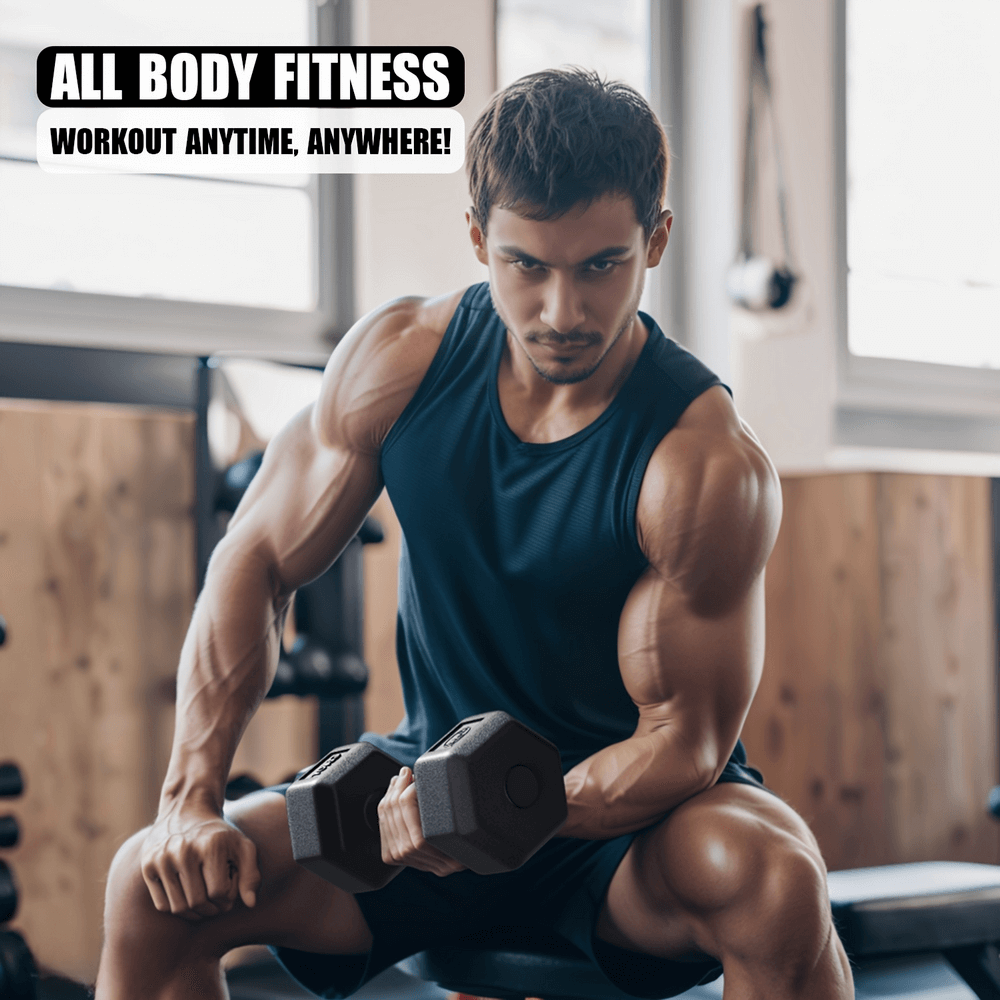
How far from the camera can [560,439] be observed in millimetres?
1267

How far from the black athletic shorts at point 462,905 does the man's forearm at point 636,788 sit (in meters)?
0.04

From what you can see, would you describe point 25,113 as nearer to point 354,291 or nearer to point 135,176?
point 135,176

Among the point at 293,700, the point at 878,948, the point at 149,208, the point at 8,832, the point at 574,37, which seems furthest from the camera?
the point at 574,37

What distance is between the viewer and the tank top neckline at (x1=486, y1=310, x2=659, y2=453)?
4.11 feet

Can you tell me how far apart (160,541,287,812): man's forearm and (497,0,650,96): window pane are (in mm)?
1835

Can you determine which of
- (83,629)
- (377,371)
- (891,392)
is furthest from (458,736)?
(891,392)

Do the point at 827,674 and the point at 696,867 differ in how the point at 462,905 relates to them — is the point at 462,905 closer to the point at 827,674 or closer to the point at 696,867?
the point at 696,867

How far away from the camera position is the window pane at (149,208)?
2.41 meters

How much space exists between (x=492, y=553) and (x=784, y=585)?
6.00ft

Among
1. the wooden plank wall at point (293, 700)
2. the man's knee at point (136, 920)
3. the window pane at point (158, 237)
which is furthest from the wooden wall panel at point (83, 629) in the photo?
the man's knee at point (136, 920)

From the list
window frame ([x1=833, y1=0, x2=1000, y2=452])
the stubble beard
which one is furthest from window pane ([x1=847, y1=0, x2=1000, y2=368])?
the stubble beard

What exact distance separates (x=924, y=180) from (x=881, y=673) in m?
1.37

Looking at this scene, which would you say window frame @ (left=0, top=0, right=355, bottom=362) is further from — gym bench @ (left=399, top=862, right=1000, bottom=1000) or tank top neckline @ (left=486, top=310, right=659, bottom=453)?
gym bench @ (left=399, top=862, right=1000, bottom=1000)

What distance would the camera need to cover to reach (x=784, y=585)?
117 inches
